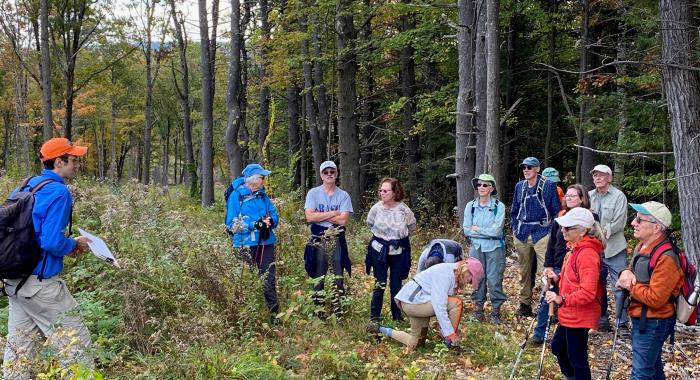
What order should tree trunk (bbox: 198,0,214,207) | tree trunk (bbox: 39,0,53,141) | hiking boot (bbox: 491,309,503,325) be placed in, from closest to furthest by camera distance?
hiking boot (bbox: 491,309,503,325)
tree trunk (bbox: 39,0,53,141)
tree trunk (bbox: 198,0,214,207)

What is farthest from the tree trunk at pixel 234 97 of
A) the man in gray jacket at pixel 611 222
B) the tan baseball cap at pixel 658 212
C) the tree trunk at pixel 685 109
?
the tan baseball cap at pixel 658 212

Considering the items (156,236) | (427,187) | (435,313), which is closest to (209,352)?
(435,313)

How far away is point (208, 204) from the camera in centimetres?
1598

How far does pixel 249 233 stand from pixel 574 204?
3638mm

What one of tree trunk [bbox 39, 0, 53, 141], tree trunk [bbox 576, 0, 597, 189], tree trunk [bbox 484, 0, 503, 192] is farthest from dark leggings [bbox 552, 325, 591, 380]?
tree trunk [bbox 39, 0, 53, 141]

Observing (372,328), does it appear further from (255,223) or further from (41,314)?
(41,314)

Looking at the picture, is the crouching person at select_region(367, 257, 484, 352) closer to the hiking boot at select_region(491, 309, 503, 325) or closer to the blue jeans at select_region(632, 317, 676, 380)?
the hiking boot at select_region(491, 309, 503, 325)

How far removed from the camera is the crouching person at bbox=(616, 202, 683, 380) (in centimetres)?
365

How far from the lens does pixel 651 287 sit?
3.68 m

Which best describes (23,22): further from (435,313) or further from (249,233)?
(435,313)

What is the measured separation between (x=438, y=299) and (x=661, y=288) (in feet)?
6.52

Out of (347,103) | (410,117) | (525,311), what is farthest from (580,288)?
(410,117)

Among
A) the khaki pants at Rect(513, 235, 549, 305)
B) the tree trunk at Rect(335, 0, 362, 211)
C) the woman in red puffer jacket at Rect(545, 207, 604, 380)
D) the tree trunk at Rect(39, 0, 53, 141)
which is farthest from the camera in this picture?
the tree trunk at Rect(335, 0, 362, 211)

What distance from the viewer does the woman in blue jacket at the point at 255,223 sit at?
5688 millimetres
